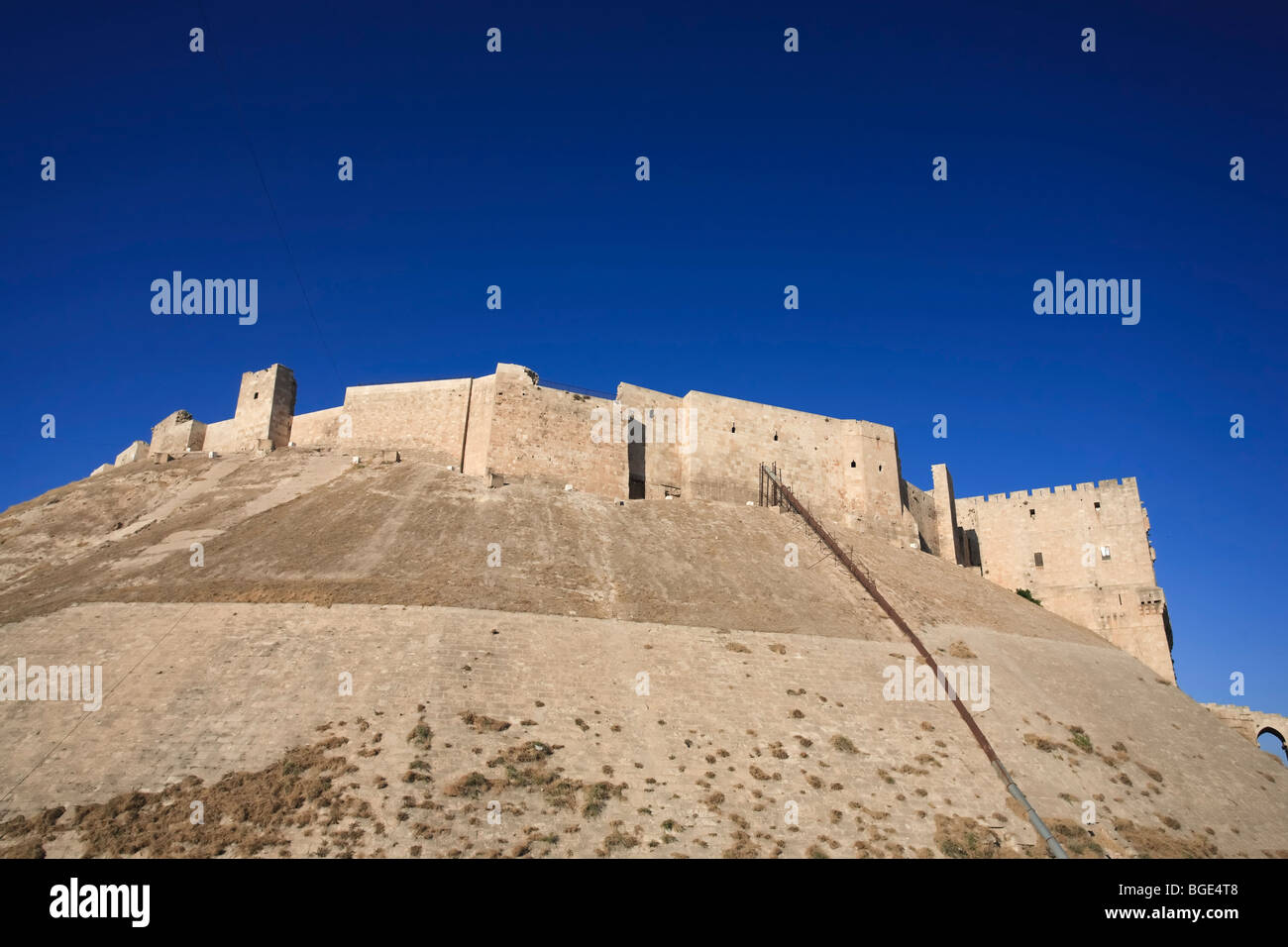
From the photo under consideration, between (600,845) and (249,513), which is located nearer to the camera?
(600,845)

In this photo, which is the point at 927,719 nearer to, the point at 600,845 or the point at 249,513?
the point at 600,845

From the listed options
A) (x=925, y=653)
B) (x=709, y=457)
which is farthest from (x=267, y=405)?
(x=925, y=653)

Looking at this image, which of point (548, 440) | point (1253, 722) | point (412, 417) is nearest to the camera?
point (1253, 722)

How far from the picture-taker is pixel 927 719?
63.6 ft

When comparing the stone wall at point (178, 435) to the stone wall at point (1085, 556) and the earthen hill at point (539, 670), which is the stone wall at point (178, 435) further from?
the stone wall at point (1085, 556)

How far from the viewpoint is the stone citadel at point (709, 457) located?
33.8m

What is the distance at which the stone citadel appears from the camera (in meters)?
33.8

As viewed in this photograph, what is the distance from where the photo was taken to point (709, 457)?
37.1 metres

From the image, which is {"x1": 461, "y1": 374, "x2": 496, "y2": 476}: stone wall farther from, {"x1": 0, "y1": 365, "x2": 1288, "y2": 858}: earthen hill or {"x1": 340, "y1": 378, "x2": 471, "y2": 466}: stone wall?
{"x1": 340, "y1": 378, "x2": 471, "y2": 466}: stone wall

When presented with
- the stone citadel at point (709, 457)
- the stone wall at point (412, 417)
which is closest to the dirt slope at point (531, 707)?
the stone citadel at point (709, 457)

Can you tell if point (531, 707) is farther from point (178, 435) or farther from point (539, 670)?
point (178, 435)

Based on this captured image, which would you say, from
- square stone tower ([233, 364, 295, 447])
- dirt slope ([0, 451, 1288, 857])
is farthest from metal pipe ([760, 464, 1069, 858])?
square stone tower ([233, 364, 295, 447])

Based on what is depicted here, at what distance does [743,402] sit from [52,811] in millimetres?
32169
